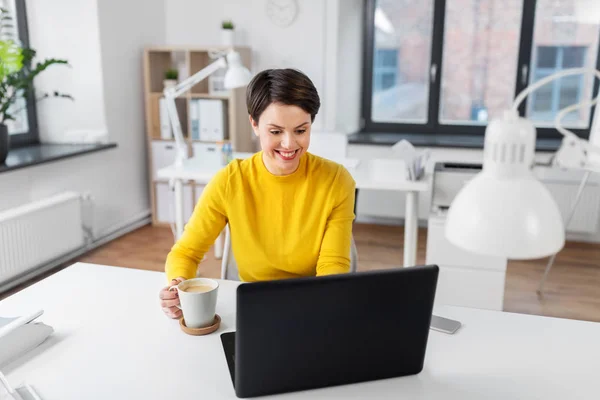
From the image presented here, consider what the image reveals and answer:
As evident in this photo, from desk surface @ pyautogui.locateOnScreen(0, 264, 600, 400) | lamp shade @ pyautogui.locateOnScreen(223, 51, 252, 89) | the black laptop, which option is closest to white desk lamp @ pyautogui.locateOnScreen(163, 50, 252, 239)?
lamp shade @ pyautogui.locateOnScreen(223, 51, 252, 89)

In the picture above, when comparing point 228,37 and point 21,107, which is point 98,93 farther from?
point 228,37

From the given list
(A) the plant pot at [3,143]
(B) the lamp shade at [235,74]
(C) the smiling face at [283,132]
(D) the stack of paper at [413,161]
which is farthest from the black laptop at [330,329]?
(A) the plant pot at [3,143]

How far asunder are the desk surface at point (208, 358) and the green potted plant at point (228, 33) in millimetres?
3280

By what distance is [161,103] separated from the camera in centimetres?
439

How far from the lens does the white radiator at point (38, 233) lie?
314 centimetres

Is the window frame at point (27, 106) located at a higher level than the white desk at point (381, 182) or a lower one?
higher

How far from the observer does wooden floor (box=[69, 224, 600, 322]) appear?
3123 millimetres

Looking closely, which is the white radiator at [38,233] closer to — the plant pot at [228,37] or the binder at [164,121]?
the binder at [164,121]

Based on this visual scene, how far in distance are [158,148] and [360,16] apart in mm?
1983

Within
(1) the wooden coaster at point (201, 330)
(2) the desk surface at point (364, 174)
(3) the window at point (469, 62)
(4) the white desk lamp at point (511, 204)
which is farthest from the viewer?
(3) the window at point (469, 62)

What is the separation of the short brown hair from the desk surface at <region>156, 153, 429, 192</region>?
1.47 meters

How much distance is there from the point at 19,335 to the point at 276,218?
27.8 inches

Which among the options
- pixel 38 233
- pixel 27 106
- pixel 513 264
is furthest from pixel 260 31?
pixel 513 264

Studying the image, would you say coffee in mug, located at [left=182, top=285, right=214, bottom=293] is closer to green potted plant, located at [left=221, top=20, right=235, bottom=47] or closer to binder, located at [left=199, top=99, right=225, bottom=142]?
binder, located at [left=199, top=99, right=225, bottom=142]
